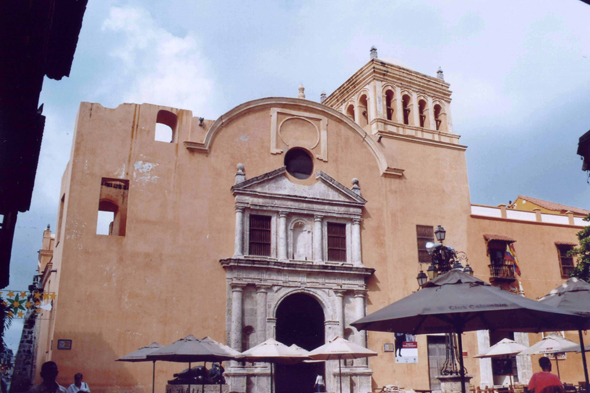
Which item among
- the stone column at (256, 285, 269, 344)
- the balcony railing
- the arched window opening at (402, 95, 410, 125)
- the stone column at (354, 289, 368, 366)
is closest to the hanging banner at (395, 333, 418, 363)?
the stone column at (354, 289, 368, 366)

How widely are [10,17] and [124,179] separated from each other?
45.9ft

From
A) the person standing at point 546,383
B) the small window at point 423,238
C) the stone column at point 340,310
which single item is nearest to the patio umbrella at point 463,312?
the person standing at point 546,383

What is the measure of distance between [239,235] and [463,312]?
13.3 metres

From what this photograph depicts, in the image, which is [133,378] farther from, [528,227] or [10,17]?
[528,227]

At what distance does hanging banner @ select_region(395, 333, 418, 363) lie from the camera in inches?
835

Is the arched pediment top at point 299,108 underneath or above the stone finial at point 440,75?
underneath

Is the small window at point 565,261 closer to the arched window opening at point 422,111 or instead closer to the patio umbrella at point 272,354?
the arched window opening at point 422,111

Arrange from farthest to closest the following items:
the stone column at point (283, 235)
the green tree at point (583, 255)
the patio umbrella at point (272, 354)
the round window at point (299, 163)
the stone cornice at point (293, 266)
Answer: the green tree at point (583, 255)
the round window at point (299, 163)
the stone column at point (283, 235)
the stone cornice at point (293, 266)
the patio umbrella at point (272, 354)

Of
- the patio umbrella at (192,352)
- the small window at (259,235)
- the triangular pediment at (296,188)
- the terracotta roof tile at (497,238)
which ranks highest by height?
the triangular pediment at (296,188)

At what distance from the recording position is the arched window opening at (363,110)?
2734cm

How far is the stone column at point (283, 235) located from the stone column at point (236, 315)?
6.21ft

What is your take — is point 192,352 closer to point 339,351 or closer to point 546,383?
point 339,351

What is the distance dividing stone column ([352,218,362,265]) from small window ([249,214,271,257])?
3.30 m

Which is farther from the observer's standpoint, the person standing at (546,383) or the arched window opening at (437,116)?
the arched window opening at (437,116)
